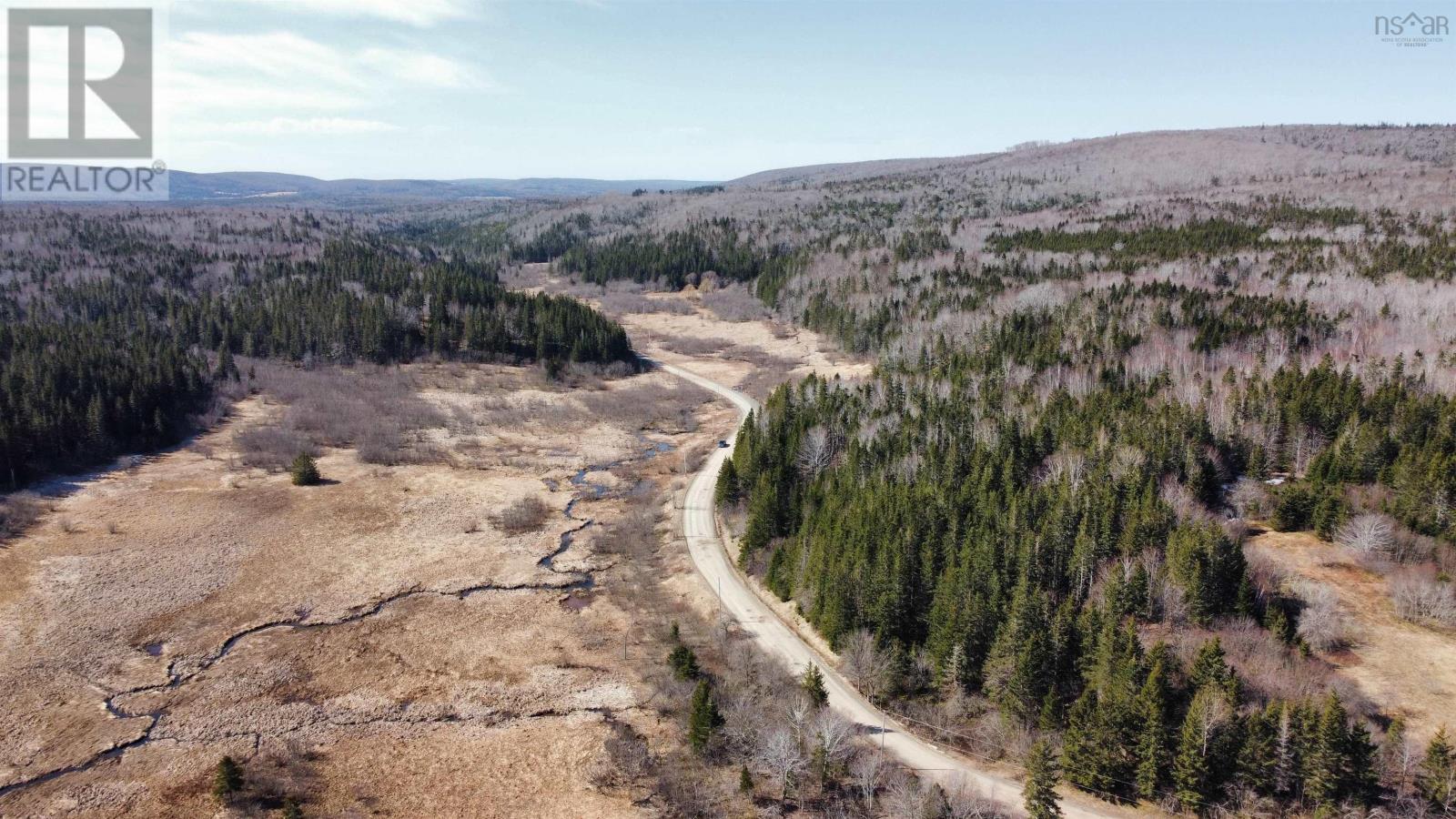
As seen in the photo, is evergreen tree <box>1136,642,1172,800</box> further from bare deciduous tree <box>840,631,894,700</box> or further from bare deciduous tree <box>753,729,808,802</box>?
bare deciduous tree <box>753,729,808,802</box>

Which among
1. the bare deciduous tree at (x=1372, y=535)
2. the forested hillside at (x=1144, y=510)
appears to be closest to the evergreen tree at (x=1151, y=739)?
the forested hillside at (x=1144, y=510)

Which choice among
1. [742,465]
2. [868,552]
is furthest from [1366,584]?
[742,465]

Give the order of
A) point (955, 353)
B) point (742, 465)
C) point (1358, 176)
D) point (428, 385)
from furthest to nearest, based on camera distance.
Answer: point (1358, 176), point (428, 385), point (955, 353), point (742, 465)

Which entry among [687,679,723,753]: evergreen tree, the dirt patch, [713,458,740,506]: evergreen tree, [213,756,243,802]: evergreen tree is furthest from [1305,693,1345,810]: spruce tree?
[713,458,740,506]: evergreen tree

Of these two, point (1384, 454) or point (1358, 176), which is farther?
point (1358, 176)

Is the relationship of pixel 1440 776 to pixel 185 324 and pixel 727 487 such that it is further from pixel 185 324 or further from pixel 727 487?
pixel 185 324

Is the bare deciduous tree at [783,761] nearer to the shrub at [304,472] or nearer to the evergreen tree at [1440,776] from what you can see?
the evergreen tree at [1440,776]

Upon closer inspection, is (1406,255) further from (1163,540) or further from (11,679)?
(11,679)
